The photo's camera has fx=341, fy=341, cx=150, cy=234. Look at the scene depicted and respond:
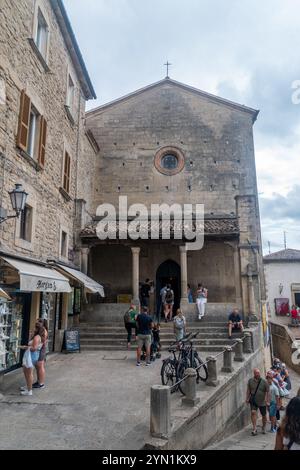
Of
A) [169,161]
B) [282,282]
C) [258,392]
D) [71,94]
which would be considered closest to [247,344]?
[258,392]

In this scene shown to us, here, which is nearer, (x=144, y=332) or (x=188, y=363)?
(x=188, y=363)

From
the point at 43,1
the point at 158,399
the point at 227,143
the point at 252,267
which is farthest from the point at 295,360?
the point at 43,1

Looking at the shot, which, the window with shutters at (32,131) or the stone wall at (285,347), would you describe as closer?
the window with shutters at (32,131)

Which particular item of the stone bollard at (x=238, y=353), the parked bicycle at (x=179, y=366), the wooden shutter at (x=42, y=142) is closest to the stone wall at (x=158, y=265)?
the stone bollard at (x=238, y=353)

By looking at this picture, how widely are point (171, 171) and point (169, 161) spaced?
2.51 feet

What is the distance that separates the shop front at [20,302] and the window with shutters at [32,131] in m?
3.25

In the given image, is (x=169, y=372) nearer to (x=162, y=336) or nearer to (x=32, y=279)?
(x=32, y=279)

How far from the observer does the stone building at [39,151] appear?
8.47 m

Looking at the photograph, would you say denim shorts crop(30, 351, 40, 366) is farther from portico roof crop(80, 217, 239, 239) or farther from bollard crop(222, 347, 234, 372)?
portico roof crop(80, 217, 239, 239)

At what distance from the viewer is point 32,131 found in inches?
411

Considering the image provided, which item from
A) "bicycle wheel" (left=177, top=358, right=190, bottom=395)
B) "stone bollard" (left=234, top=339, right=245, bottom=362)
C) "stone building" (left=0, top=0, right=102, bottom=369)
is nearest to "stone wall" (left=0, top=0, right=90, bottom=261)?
"stone building" (left=0, top=0, right=102, bottom=369)

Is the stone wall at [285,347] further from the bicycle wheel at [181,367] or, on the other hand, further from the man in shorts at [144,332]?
the bicycle wheel at [181,367]

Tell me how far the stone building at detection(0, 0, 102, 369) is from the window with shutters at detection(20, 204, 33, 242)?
28mm
